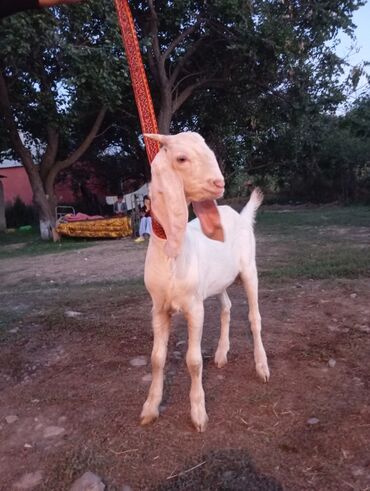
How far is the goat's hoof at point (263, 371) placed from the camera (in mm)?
3092

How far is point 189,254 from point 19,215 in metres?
22.4

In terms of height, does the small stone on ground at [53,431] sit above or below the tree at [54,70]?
below

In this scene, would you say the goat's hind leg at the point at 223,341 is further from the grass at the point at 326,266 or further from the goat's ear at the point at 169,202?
the grass at the point at 326,266

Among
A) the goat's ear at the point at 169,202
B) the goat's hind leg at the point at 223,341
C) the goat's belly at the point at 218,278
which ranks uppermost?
the goat's ear at the point at 169,202

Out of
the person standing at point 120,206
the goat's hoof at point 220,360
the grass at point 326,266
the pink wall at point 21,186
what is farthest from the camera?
the pink wall at point 21,186

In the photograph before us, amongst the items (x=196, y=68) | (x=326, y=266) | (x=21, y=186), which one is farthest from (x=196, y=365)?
(x=21, y=186)

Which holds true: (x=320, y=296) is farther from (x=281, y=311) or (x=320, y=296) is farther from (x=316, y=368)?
(x=316, y=368)

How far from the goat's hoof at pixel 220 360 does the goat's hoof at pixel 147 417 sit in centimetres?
80

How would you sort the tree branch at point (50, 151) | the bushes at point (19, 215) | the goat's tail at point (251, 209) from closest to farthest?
the goat's tail at point (251, 209) → the tree branch at point (50, 151) → the bushes at point (19, 215)

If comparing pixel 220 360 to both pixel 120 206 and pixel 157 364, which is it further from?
pixel 120 206

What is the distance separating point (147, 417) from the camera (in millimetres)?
2637

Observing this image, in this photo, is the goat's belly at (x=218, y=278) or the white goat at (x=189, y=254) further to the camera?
the goat's belly at (x=218, y=278)

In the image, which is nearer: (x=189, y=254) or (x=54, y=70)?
(x=189, y=254)

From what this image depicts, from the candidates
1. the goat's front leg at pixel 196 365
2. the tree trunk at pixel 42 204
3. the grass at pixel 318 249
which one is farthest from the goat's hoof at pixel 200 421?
the tree trunk at pixel 42 204
